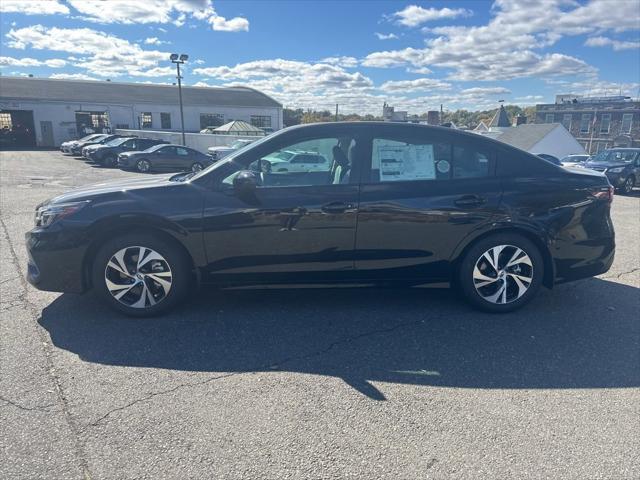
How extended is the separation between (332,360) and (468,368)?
3.26ft

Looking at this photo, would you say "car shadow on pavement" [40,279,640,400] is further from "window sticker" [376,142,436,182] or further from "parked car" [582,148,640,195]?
"parked car" [582,148,640,195]

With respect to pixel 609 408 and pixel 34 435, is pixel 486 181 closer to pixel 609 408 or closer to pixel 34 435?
pixel 609 408

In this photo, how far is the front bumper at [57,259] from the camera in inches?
144

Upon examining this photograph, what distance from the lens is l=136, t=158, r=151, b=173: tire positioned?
20125mm

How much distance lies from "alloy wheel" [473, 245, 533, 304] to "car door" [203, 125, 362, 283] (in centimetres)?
122

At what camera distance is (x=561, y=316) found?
4086 mm

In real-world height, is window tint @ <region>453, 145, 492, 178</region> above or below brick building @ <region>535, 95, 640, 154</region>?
below

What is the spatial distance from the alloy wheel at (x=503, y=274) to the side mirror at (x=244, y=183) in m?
2.14

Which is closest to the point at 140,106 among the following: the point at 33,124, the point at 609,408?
the point at 33,124

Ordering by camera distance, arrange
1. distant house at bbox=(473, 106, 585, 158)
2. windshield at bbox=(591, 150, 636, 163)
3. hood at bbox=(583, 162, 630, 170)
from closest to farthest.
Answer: hood at bbox=(583, 162, 630, 170)
windshield at bbox=(591, 150, 636, 163)
distant house at bbox=(473, 106, 585, 158)

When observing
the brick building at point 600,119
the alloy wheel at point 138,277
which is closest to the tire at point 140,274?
the alloy wheel at point 138,277

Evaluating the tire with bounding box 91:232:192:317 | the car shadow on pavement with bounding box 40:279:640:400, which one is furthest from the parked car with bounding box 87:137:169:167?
Result: the tire with bounding box 91:232:192:317

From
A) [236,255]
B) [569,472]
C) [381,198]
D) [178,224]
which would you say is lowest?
[569,472]

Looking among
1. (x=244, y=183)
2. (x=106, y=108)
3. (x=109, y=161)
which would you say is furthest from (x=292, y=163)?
(x=106, y=108)
